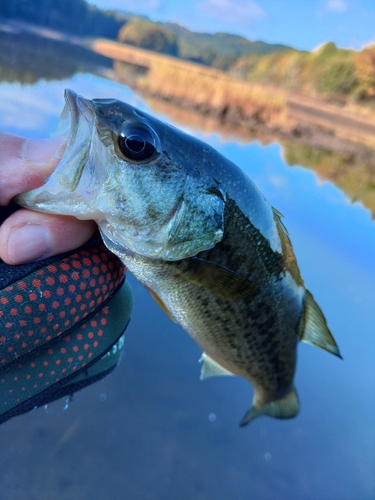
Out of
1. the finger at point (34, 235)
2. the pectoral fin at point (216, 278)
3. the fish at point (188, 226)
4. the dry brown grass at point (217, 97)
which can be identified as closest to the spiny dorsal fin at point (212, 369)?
the fish at point (188, 226)

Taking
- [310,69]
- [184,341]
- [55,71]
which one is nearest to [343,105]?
[310,69]

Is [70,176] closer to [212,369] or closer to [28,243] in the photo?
[28,243]

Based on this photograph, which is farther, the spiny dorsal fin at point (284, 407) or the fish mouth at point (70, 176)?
the spiny dorsal fin at point (284, 407)

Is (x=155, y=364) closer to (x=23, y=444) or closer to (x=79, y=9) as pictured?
(x=23, y=444)

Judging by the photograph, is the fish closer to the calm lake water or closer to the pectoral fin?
the pectoral fin

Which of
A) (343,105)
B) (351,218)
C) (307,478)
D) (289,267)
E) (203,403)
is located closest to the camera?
(289,267)

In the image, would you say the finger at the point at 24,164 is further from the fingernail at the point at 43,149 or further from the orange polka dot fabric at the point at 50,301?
the orange polka dot fabric at the point at 50,301
